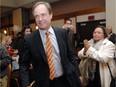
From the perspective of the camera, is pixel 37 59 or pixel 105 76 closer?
pixel 37 59

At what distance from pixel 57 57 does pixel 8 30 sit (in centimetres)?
1068

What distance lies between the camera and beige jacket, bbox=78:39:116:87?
2.60m

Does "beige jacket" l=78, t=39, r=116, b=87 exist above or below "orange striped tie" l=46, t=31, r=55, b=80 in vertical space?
below

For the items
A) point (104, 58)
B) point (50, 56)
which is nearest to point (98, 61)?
point (104, 58)

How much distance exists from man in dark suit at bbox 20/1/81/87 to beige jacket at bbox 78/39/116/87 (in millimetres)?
925

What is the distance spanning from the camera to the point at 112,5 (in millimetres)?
5344

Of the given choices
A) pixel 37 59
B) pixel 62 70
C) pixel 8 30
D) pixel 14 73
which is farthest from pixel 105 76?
pixel 8 30

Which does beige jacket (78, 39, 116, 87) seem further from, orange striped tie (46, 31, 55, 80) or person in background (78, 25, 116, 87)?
orange striped tie (46, 31, 55, 80)

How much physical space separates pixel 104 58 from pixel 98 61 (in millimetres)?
136

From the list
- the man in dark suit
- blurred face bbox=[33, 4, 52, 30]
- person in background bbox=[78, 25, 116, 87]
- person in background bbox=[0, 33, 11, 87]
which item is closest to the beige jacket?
person in background bbox=[78, 25, 116, 87]

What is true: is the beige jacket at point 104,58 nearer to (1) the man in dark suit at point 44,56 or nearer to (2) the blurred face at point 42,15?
(1) the man in dark suit at point 44,56

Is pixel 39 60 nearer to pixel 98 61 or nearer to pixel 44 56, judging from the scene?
pixel 44 56

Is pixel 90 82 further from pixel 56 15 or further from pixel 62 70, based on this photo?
pixel 56 15

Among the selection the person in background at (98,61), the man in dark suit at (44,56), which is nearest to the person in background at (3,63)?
the man in dark suit at (44,56)
